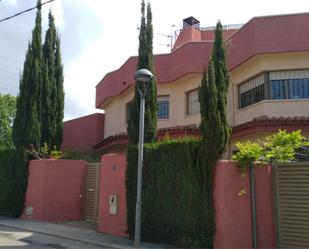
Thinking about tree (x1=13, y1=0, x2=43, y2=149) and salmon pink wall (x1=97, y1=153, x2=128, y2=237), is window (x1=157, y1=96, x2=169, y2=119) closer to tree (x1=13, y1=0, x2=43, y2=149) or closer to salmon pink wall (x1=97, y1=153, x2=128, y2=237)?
tree (x1=13, y1=0, x2=43, y2=149)

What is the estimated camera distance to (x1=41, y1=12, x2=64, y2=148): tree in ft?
63.5

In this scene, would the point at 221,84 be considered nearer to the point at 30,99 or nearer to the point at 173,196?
the point at 173,196

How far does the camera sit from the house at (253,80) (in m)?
16.1

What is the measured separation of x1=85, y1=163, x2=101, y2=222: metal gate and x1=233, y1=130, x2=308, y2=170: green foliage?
7216mm

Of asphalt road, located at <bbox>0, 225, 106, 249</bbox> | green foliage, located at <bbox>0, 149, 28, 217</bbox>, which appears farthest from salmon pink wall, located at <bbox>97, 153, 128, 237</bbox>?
green foliage, located at <bbox>0, 149, 28, 217</bbox>

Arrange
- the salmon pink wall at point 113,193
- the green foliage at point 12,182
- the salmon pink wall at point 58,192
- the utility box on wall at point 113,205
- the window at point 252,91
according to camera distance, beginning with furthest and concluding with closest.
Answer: the green foliage at point 12,182, the window at point 252,91, the salmon pink wall at point 58,192, the utility box on wall at point 113,205, the salmon pink wall at point 113,193

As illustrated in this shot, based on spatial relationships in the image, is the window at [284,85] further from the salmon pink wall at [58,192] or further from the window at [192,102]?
the salmon pink wall at [58,192]

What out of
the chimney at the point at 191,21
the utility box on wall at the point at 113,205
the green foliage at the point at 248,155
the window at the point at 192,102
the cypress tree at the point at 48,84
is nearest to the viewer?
the green foliage at the point at 248,155

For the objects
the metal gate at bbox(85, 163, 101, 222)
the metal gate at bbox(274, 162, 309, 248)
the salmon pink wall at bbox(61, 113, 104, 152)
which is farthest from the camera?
the salmon pink wall at bbox(61, 113, 104, 152)

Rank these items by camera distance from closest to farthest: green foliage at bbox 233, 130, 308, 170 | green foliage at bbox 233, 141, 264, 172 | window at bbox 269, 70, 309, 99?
green foliage at bbox 233, 130, 308, 170 < green foliage at bbox 233, 141, 264, 172 < window at bbox 269, 70, 309, 99

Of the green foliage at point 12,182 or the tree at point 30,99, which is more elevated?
the tree at point 30,99

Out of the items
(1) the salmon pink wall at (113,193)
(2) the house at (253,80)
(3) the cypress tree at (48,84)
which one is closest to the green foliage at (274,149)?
(2) the house at (253,80)

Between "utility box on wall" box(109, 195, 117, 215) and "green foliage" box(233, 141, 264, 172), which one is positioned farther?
"utility box on wall" box(109, 195, 117, 215)

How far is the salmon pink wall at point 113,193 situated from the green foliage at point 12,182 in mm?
4735
